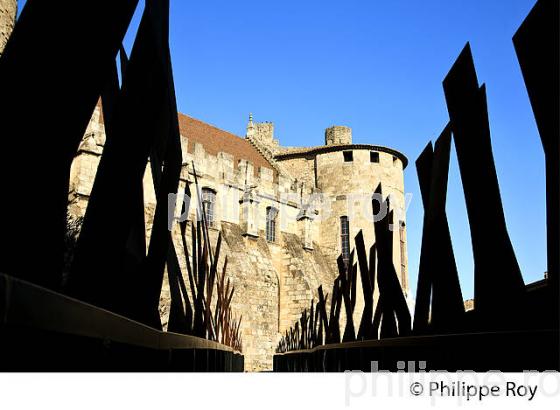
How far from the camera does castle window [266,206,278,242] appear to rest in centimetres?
2889

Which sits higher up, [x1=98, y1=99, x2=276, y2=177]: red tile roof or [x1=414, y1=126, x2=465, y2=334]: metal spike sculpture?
[x1=98, y1=99, x2=276, y2=177]: red tile roof

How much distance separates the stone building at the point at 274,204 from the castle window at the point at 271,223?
0.18 ft

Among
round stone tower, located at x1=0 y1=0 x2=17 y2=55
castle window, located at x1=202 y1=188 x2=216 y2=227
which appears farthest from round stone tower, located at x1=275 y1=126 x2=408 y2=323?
round stone tower, located at x1=0 y1=0 x2=17 y2=55

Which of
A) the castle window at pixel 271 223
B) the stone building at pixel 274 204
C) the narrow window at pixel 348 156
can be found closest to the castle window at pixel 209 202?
the stone building at pixel 274 204

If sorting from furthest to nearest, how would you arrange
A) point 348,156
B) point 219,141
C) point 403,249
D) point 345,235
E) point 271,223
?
1. point 403,249
2. point 348,156
3. point 345,235
4. point 219,141
5. point 271,223

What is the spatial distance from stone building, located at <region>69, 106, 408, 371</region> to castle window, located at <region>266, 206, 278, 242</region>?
0.05 metres

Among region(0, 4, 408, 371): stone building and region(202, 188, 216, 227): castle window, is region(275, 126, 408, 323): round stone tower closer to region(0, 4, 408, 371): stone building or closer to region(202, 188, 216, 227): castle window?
region(0, 4, 408, 371): stone building

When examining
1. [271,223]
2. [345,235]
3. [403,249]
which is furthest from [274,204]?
[403,249]

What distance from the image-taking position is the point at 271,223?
29.3 m

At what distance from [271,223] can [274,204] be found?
1062mm

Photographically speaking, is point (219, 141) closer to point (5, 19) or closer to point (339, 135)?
point (339, 135)

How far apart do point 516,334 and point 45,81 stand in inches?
67.7
